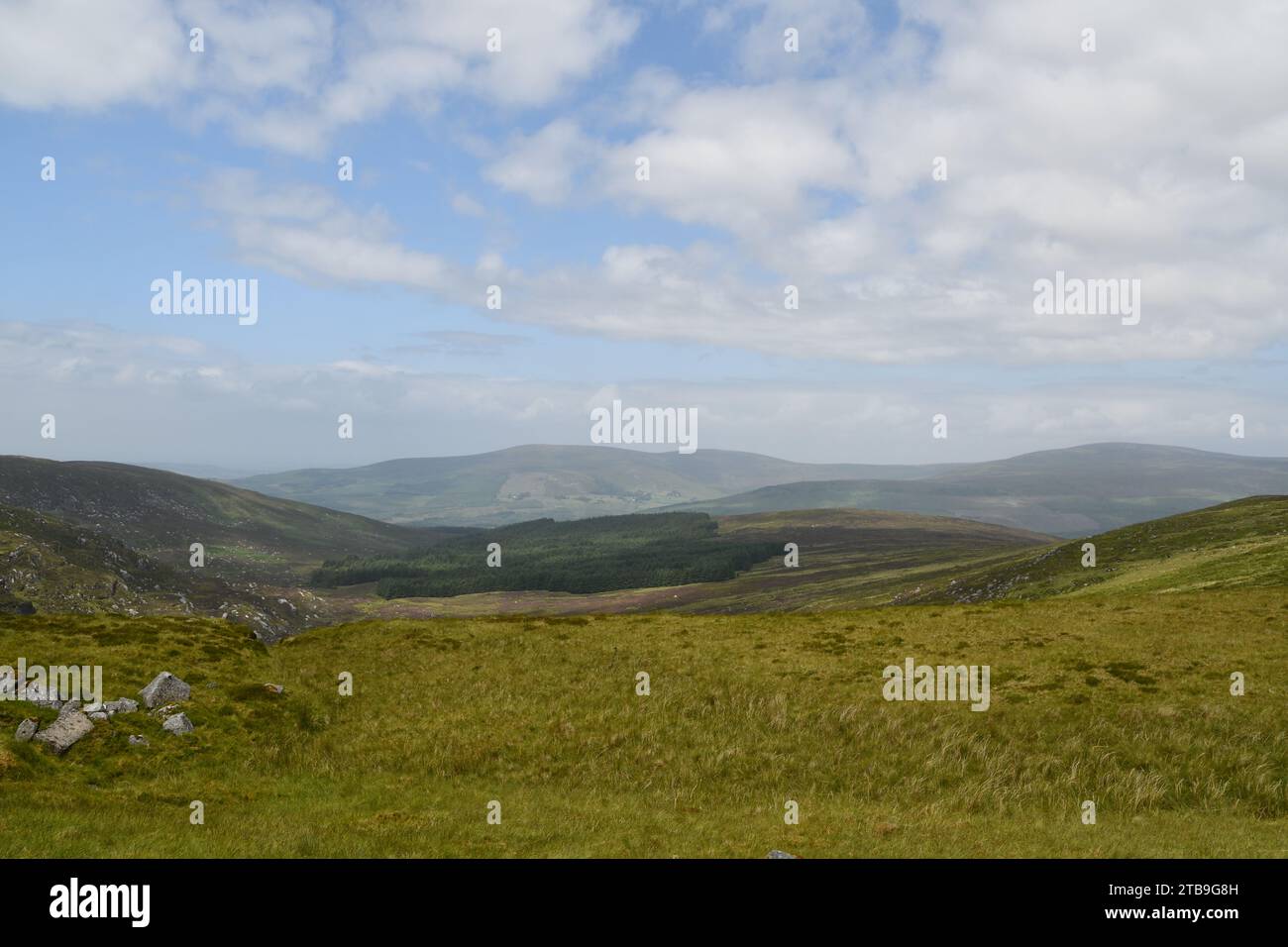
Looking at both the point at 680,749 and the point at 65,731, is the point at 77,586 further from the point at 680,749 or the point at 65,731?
the point at 680,749

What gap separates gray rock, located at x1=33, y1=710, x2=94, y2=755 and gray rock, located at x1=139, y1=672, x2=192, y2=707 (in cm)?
304

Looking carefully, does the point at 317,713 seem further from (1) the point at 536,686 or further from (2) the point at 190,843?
(2) the point at 190,843

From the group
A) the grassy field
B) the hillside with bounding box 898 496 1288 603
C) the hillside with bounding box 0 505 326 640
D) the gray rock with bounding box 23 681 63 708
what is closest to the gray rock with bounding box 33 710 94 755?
the grassy field

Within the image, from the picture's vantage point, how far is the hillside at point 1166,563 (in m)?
63.1

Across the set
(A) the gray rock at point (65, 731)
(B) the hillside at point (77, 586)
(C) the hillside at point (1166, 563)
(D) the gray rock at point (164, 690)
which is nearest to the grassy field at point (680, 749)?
(A) the gray rock at point (65, 731)

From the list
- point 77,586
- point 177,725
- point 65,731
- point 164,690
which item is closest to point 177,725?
point 177,725

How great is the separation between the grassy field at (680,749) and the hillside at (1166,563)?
15.5 meters

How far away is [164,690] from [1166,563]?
8830 cm

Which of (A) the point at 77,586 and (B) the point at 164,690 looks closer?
(B) the point at 164,690

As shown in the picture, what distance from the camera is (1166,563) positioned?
7719cm

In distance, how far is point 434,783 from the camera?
27172mm

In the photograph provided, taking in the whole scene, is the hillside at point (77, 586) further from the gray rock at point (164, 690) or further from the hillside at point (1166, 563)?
the hillside at point (1166, 563)

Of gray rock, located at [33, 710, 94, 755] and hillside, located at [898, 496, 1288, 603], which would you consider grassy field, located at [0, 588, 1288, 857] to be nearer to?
gray rock, located at [33, 710, 94, 755]

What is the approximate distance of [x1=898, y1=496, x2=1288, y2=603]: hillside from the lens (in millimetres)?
63125
